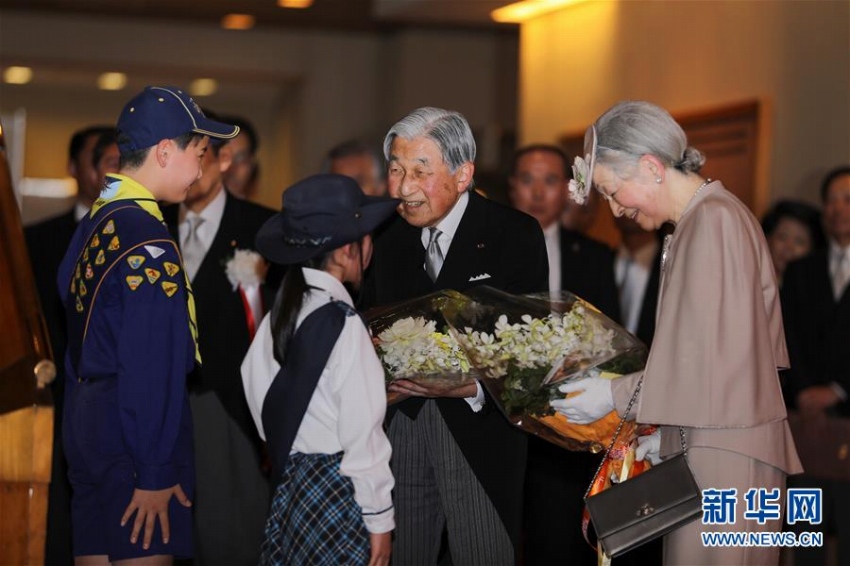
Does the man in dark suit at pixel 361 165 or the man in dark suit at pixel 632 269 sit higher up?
the man in dark suit at pixel 361 165

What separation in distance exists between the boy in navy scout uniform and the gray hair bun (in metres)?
1.32

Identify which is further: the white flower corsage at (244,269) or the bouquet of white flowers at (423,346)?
the white flower corsage at (244,269)

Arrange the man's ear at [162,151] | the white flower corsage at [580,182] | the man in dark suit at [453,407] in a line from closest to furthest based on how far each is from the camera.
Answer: the white flower corsage at [580,182] → the man's ear at [162,151] → the man in dark suit at [453,407]

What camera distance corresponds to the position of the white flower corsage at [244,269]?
15.3 ft

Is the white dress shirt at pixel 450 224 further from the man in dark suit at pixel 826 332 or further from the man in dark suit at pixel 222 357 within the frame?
the man in dark suit at pixel 826 332

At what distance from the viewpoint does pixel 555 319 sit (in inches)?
128

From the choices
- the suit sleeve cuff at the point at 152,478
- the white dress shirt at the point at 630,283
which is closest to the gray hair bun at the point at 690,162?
the suit sleeve cuff at the point at 152,478

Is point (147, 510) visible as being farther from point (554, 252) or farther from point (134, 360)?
point (554, 252)

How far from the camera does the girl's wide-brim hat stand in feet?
10.1

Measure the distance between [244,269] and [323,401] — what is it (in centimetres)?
172

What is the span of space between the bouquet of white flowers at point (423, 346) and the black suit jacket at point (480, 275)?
251 mm

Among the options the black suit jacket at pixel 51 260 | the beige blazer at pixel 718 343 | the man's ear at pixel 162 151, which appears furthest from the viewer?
the black suit jacket at pixel 51 260

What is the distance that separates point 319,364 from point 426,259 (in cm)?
80

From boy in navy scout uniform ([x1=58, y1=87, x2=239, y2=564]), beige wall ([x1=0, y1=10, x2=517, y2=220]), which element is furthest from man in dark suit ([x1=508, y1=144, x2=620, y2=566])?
beige wall ([x1=0, y1=10, x2=517, y2=220])
